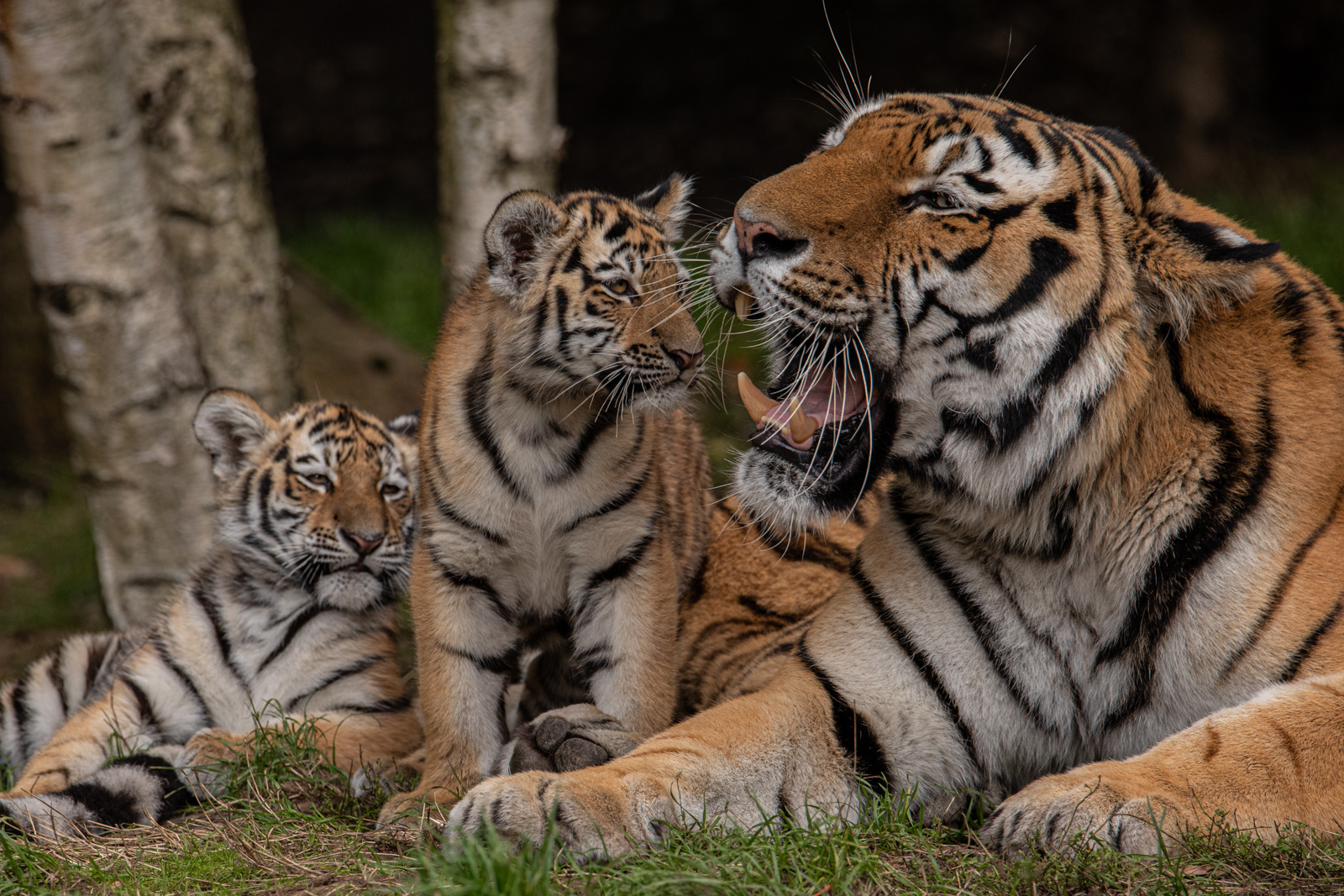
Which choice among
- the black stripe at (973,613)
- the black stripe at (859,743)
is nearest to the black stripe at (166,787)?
the black stripe at (859,743)

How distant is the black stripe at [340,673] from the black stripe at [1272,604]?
6.68 feet

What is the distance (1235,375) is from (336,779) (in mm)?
2040

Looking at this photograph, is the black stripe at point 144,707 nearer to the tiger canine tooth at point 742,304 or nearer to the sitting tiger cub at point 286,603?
the sitting tiger cub at point 286,603

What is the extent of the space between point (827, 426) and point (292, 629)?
1620 mm

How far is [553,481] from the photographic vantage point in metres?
2.84

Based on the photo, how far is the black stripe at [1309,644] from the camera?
2.27m

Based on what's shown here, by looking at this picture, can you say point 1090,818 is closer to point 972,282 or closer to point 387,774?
point 972,282

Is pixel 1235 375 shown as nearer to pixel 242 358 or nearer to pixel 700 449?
pixel 700 449

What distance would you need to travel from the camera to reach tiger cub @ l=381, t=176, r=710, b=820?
2830 millimetres

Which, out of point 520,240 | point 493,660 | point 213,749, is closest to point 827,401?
point 520,240

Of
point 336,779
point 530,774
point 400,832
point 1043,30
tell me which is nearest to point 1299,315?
point 530,774

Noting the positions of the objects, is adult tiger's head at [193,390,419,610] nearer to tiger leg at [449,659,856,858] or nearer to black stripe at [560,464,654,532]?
black stripe at [560,464,654,532]

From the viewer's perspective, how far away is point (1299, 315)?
7.95ft

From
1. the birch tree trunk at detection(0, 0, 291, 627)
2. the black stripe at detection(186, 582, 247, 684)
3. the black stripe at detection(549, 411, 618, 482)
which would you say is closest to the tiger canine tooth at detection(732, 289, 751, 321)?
the black stripe at detection(549, 411, 618, 482)
